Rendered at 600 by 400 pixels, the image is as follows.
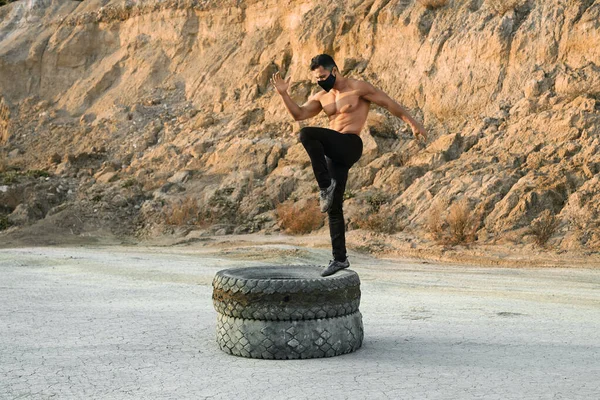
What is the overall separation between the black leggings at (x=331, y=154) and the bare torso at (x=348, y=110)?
0.11 meters

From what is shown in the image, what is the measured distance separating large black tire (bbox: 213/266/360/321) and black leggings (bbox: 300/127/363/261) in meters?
0.85

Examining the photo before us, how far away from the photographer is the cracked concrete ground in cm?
537

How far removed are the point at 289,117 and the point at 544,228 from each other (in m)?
9.66

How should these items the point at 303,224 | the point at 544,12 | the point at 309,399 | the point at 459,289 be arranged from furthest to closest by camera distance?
the point at 544,12
the point at 303,224
the point at 459,289
the point at 309,399

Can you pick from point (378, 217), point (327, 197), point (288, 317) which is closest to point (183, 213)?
point (378, 217)

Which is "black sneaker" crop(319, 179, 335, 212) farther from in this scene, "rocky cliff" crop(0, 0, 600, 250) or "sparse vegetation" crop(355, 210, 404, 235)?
"sparse vegetation" crop(355, 210, 404, 235)

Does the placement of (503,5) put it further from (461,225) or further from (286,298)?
(286,298)

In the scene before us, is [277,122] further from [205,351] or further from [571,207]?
[205,351]

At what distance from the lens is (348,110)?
23.1ft

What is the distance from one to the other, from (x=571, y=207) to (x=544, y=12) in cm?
631

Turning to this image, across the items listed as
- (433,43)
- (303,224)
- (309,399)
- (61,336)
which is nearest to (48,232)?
(303,224)

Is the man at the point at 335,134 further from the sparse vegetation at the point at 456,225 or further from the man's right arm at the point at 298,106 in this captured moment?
the sparse vegetation at the point at 456,225

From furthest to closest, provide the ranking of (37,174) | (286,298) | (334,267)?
1. (37,174)
2. (334,267)
3. (286,298)

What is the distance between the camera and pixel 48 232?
19.7 m
